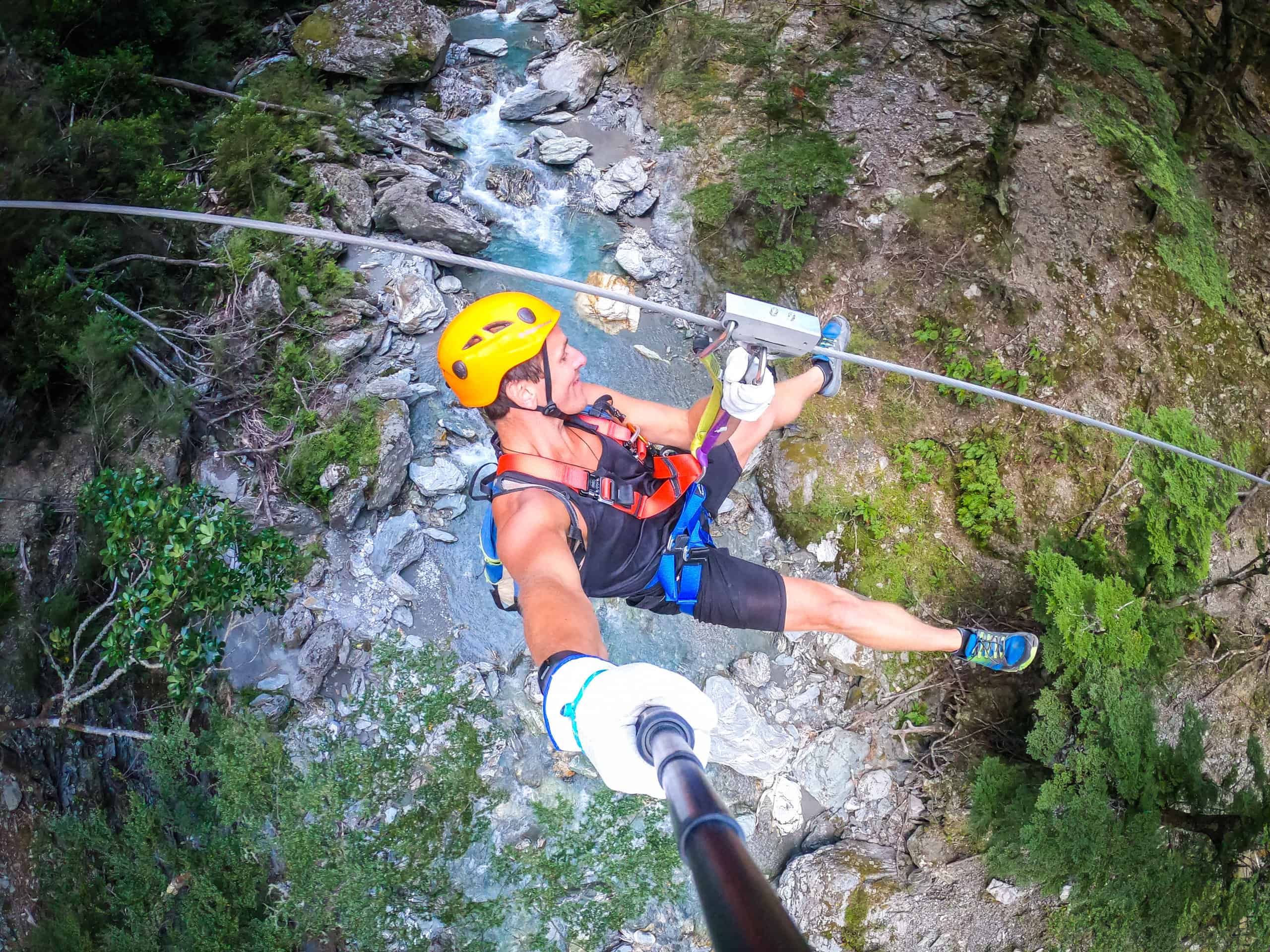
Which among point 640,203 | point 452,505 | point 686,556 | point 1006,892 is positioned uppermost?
point 640,203

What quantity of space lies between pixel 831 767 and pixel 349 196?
4.47 meters

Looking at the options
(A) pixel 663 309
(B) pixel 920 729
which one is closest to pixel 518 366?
(A) pixel 663 309

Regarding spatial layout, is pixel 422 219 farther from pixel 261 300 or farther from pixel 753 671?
pixel 753 671

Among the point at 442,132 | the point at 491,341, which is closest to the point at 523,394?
the point at 491,341

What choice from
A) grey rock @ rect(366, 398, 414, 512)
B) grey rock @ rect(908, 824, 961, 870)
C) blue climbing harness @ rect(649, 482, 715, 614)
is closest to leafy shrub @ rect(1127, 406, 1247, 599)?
grey rock @ rect(908, 824, 961, 870)

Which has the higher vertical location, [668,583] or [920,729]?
[668,583]

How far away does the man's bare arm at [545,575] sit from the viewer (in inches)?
79.5

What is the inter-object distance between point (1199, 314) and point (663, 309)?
3.84m

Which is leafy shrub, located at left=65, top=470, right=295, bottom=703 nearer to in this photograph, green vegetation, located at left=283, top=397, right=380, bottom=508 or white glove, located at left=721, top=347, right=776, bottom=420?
green vegetation, located at left=283, top=397, right=380, bottom=508

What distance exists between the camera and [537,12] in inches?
248

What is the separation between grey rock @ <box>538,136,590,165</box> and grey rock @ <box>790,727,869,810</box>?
4.14 metres

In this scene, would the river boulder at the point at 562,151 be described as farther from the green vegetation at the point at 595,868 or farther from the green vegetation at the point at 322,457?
the green vegetation at the point at 595,868

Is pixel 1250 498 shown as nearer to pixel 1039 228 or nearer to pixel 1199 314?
pixel 1199 314

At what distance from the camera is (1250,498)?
167 inches
